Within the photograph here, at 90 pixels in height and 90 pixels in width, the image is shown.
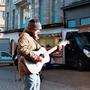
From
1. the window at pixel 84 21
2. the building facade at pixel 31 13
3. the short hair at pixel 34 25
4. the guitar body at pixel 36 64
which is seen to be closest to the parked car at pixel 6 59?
the building facade at pixel 31 13

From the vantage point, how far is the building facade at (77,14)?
30.9 m

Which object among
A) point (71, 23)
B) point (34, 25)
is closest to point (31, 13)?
point (71, 23)

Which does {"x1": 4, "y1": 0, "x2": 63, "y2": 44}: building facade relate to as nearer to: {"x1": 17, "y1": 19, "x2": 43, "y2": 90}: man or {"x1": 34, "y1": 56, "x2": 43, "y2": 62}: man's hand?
{"x1": 17, "y1": 19, "x2": 43, "y2": 90}: man

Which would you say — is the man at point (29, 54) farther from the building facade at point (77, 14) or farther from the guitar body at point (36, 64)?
the building facade at point (77, 14)

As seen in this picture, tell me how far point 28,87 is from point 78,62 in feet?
55.7

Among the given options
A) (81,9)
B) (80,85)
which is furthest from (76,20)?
(80,85)

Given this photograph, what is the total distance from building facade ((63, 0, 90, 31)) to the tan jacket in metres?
22.3

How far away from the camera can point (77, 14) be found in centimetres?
3300

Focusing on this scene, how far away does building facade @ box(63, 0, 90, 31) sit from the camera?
1218 inches

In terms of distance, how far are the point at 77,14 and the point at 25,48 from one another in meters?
26.2

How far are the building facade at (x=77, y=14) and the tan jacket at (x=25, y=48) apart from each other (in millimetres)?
22287

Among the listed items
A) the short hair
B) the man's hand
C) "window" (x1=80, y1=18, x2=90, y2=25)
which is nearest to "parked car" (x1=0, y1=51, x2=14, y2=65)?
"window" (x1=80, y1=18, x2=90, y2=25)

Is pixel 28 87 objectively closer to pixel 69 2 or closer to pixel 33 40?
pixel 33 40

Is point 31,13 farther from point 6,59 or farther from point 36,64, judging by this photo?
point 36,64
